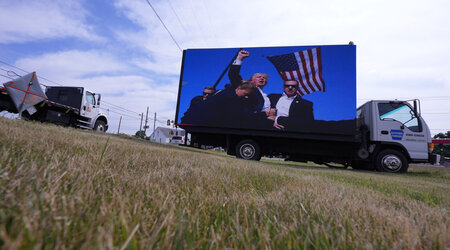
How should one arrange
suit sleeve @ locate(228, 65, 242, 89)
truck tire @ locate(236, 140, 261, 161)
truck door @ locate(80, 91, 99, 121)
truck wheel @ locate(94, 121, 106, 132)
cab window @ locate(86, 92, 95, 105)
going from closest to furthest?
suit sleeve @ locate(228, 65, 242, 89), truck tire @ locate(236, 140, 261, 161), truck door @ locate(80, 91, 99, 121), cab window @ locate(86, 92, 95, 105), truck wheel @ locate(94, 121, 106, 132)

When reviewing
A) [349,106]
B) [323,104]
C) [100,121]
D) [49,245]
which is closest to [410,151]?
[349,106]

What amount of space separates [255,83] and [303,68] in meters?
1.76

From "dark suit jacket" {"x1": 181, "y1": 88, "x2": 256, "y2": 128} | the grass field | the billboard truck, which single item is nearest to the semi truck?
the billboard truck

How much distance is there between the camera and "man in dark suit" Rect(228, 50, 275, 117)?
7523mm

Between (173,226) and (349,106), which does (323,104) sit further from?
(173,226)

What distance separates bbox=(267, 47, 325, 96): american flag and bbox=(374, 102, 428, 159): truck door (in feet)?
8.56

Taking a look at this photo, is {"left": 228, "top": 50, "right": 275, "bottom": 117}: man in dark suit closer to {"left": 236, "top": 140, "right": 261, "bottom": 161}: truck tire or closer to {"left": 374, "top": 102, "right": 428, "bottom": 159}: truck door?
{"left": 236, "top": 140, "right": 261, "bottom": 161}: truck tire

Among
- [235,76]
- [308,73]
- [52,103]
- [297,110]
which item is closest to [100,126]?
[52,103]

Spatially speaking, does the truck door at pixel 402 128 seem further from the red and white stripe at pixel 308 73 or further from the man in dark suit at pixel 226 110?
the man in dark suit at pixel 226 110

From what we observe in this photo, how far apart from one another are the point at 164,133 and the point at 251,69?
48.4m

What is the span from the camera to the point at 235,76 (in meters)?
7.86

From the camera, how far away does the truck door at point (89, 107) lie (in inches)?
432

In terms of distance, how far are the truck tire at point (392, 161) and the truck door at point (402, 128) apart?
1.15 ft

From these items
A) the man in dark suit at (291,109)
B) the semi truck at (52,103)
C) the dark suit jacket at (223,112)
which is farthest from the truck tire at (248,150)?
the semi truck at (52,103)
